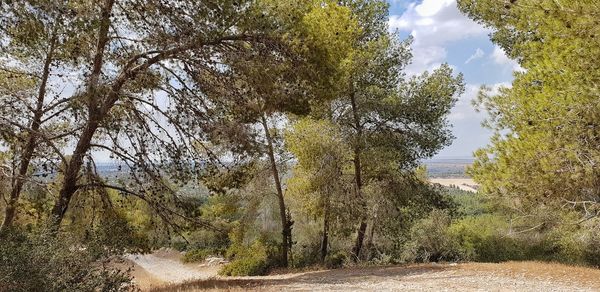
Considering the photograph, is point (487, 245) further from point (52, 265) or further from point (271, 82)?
point (52, 265)

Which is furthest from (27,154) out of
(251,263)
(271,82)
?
(251,263)

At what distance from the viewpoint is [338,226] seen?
17.5 meters

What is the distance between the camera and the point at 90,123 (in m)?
8.67

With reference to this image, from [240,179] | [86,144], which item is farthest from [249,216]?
[86,144]

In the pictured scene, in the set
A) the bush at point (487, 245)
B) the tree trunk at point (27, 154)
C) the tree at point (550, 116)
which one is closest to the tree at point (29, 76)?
the tree trunk at point (27, 154)

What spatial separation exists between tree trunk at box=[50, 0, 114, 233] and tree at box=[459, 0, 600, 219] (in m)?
6.87

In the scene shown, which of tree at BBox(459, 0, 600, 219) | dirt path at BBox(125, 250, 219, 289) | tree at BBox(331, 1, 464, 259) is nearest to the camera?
tree at BBox(459, 0, 600, 219)

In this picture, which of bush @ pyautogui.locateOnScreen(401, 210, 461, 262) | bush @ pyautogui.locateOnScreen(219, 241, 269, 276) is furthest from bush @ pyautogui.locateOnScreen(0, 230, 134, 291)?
Result: bush @ pyautogui.locateOnScreen(401, 210, 461, 262)

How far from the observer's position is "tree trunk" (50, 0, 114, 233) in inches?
328

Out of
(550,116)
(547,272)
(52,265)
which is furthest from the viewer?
(547,272)

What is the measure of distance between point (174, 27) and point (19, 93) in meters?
3.59

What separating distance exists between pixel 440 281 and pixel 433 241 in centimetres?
1509

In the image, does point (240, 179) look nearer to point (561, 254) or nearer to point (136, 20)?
point (136, 20)

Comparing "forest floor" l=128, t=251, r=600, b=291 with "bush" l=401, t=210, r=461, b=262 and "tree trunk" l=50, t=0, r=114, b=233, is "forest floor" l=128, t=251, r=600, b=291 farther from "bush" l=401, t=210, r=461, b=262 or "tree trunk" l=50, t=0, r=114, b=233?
"bush" l=401, t=210, r=461, b=262
